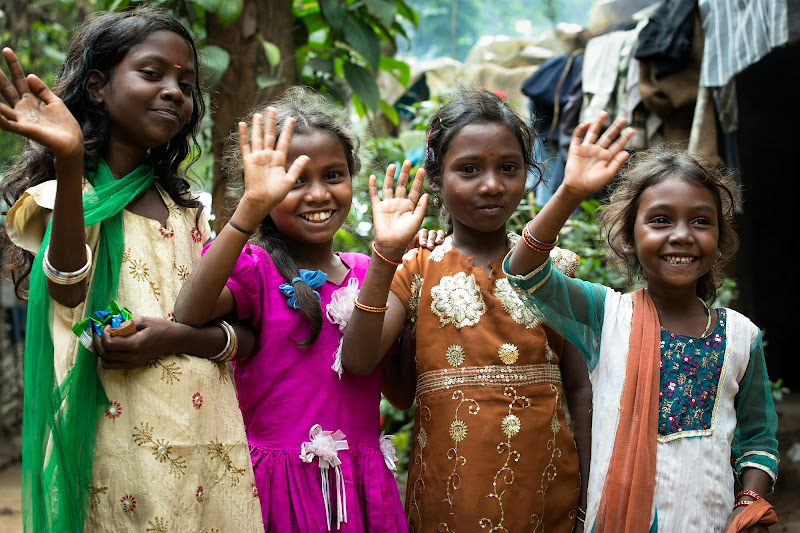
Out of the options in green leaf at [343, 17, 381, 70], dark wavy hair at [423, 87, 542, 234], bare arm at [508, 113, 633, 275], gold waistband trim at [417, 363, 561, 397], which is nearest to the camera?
bare arm at [508, 113, 633, 275]

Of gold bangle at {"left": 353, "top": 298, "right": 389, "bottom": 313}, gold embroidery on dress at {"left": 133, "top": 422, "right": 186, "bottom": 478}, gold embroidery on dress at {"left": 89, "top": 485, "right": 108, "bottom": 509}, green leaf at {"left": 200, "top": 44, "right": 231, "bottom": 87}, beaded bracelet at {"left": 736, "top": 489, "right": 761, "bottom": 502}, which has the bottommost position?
beaded bracelet at {"left": 736, "top": 489, "right": 761, "bottom": 502}

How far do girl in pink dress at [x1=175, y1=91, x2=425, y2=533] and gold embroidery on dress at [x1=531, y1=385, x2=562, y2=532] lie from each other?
0.38m

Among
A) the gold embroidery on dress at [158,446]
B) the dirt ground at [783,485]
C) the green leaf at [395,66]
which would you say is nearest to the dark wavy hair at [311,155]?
the gold embroidery on dress at [158,446]

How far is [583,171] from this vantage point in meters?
1.81

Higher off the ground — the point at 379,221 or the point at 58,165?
the point at 58,165

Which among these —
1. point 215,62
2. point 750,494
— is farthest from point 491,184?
point 215,62

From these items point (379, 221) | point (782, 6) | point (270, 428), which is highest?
point (782, 6)

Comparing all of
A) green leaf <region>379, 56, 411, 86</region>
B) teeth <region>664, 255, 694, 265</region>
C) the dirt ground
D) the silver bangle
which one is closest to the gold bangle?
the silver bangle

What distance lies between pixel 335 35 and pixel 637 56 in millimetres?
2017

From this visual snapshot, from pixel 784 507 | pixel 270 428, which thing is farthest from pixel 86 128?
pixel 784 507

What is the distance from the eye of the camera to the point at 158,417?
5.90 ft

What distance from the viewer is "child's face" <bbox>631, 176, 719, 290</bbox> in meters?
2.04

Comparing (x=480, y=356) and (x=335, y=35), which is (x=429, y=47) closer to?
(x=335, y=35)

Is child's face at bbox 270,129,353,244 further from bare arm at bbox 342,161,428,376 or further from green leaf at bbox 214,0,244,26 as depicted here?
green leaf at bbox 214,0,244,26
